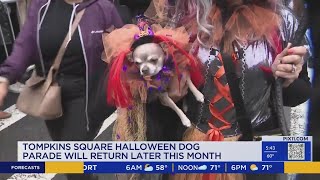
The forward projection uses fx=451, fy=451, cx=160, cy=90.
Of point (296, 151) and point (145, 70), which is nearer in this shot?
point (145, 70)

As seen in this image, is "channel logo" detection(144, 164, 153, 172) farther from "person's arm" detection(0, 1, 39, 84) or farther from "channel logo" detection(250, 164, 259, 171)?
"person's arm" detection(0, 1, 39, 84)

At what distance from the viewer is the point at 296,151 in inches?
58.3

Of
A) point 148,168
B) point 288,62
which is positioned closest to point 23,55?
point 148,168

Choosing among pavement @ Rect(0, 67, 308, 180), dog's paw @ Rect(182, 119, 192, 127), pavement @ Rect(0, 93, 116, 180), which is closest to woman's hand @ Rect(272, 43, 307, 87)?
pavement @ Rect(0, 67, 308, 180)

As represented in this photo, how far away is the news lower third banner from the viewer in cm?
147

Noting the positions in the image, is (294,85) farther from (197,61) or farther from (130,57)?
(130,57)

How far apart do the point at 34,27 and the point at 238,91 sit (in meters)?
0.67

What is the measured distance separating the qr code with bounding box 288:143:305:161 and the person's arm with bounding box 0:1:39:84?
Result: 0.88m

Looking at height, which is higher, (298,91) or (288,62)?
(288,62)

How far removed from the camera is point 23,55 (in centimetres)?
144

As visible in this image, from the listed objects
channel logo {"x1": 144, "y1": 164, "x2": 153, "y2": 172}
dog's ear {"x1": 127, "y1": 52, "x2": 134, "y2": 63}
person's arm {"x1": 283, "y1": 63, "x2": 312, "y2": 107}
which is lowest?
channel logo {"x1": 144, "y1": 164, "x2": 153, "y2": 172}

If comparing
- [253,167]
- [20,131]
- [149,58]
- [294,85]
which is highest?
[149,58]

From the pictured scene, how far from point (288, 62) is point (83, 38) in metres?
0.64

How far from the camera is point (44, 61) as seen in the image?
4.76 feet
